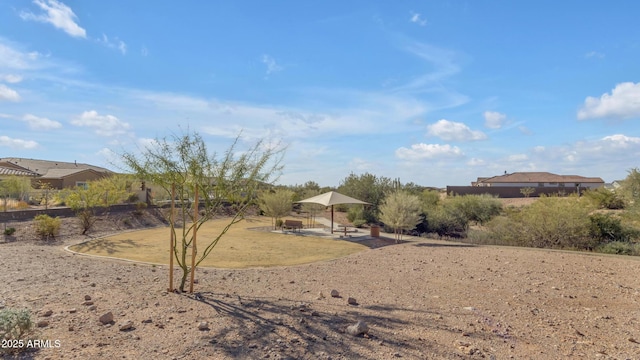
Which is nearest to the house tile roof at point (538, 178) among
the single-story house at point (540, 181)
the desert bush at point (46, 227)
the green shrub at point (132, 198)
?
the single-story house at point (540, 181)

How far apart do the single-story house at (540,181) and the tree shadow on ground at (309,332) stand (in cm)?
6395

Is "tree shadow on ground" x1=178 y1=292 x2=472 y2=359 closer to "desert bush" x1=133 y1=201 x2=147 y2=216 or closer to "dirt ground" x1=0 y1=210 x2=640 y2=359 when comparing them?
"dirt ground" x1=0 y1=210 x2=640 y2=359

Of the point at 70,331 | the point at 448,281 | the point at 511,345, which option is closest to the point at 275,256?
the point at 448,281

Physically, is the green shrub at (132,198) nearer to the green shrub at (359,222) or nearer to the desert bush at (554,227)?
the green shrub at (359,222)

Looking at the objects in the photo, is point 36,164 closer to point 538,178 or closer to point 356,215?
point 356,215

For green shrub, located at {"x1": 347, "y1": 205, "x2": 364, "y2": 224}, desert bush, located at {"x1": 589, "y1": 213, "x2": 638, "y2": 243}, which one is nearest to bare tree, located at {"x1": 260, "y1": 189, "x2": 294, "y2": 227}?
green shrub, located at {"x1": 347, "y1": 205, "x2": 364, "y2": 224}

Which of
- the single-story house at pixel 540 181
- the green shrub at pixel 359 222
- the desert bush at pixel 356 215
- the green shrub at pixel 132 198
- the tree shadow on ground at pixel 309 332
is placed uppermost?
the single-story house at pixel 540 181

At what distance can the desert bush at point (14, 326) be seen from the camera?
15.6 feet

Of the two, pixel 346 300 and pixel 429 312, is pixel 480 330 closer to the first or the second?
pixel 429 312

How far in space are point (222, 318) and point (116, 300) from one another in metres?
2.37

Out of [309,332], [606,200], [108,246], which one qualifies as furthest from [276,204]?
[606,200]

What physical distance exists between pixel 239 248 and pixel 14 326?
10363mm

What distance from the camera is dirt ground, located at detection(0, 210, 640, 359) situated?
203 inches

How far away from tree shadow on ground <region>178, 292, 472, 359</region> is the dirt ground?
0.08 feet
